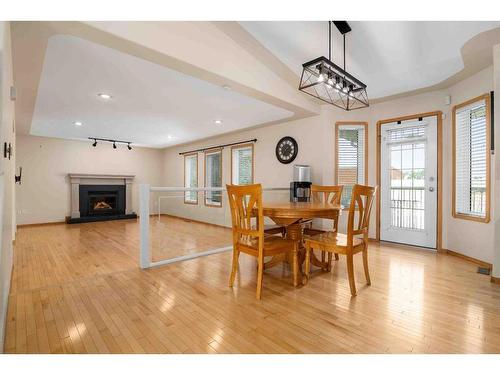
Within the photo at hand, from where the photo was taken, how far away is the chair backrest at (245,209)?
2.11 meters

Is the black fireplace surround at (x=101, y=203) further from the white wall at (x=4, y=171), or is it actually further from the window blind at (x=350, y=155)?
the window blind at (x=350, y=155)

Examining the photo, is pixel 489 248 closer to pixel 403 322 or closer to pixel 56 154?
pixel 403 322

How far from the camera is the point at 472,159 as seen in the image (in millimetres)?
3244

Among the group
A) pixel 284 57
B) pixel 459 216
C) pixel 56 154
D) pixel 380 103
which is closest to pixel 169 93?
pixel 284 57

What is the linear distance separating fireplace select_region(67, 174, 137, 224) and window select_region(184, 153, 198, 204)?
5.78ft

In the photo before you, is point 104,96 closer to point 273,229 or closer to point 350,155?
point 273,229

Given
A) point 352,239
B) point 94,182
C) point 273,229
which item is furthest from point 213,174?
point 352,239

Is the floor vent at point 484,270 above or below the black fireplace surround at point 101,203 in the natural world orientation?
below

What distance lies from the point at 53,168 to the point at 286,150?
20.1 feet

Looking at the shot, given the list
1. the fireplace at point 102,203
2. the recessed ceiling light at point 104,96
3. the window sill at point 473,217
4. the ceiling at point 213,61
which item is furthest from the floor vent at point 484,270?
the fireplace at point 102,203

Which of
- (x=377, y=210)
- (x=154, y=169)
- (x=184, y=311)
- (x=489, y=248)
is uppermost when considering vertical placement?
(x=154, y=169)

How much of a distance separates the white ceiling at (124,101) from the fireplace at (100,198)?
137 cm
